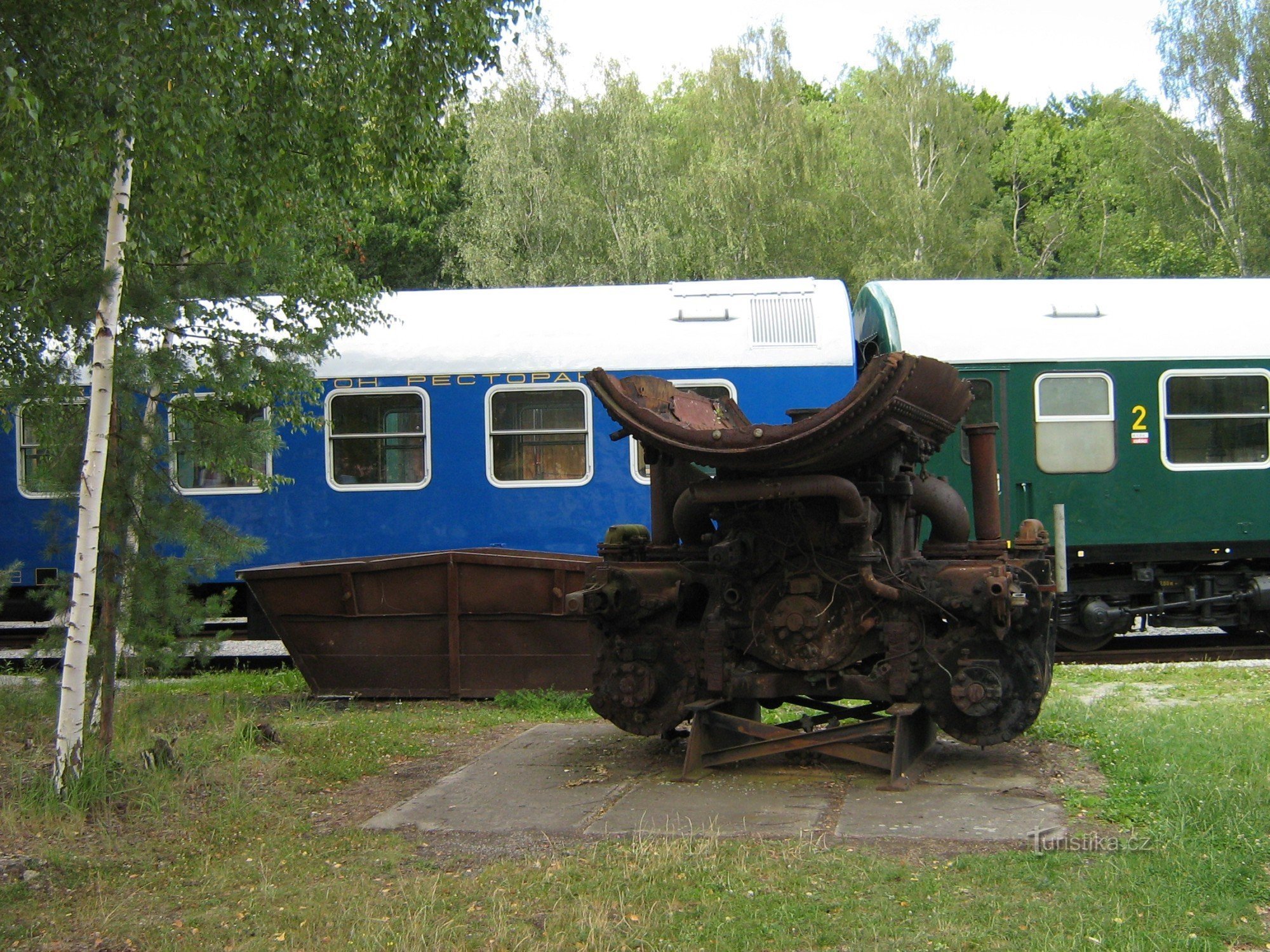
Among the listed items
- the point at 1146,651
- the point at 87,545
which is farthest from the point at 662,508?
the point at 1146,651

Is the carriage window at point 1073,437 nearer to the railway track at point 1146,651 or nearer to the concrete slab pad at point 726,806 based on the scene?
the railway track at point 1146,651

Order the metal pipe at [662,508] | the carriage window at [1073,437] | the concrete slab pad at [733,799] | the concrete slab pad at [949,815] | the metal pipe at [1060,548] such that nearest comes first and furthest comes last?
the concrete slab pad at [949,815]
the concrete slab pad at [733,799]
the metal pipe at [662,508]
the metal pipe at [1060,548]
the carriage window at [1073,437]

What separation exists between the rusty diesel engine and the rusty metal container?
237 centimetres

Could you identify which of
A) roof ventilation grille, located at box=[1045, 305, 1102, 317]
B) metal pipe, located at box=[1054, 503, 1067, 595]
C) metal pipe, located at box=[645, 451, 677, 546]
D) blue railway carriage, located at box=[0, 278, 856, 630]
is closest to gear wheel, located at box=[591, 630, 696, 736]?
metal pipe, located at box=[645, 451, 677, 546]

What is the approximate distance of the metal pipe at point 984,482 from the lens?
6867 mm

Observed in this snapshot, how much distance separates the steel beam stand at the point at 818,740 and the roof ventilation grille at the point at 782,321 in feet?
20.4

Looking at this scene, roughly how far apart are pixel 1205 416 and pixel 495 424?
6.88m

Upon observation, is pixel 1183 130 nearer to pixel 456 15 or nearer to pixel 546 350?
pixel 546 350

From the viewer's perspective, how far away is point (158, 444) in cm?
708

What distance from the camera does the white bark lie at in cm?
611

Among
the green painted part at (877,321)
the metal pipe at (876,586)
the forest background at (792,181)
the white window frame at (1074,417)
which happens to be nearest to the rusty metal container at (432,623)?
the metal pipe at (876,586)

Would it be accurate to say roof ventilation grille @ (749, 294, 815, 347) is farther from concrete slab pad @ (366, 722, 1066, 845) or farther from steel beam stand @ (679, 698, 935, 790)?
steel beam stand @ (679, 698, 935, 790)

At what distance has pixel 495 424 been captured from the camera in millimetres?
12312

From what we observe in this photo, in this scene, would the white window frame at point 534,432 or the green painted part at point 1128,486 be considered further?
the white window frame at point 534,432
